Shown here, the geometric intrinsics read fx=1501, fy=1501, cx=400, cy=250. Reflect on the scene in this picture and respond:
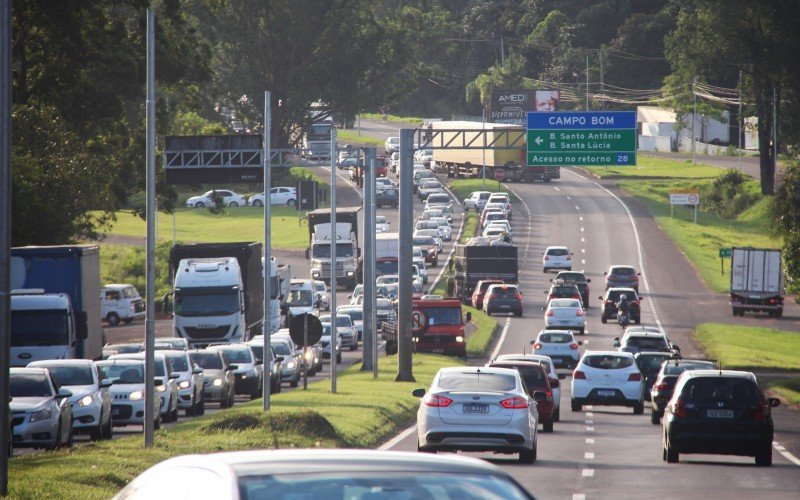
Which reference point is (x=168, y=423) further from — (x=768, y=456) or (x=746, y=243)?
(x=746, y=243)

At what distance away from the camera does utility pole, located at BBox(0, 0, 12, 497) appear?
15391mm

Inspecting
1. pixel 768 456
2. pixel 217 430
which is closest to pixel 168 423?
pixel 217 430

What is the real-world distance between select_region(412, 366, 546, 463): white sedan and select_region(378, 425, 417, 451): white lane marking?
1706mm

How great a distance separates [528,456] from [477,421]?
3.48 ft

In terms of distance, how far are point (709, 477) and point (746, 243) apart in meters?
75.6

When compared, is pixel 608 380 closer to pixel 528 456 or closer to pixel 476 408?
pixel 528 456

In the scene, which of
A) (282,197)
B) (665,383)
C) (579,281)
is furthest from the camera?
(282,197)

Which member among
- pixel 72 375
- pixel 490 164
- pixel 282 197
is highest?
pixel 490 164

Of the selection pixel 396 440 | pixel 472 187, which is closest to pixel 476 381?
pixel 396 440

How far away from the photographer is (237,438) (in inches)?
889

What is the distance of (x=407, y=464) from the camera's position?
20.0ft

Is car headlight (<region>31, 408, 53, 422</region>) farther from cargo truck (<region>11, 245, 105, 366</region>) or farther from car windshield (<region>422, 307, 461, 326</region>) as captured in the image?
car windshield (<region>422, 307, 461, 326</region>)

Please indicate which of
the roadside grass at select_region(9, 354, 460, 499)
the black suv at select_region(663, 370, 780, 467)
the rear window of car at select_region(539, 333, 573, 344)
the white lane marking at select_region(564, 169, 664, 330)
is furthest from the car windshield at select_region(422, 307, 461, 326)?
the black suv at select_region(663, 370, 780, 467)

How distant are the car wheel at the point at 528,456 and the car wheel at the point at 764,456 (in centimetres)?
347
